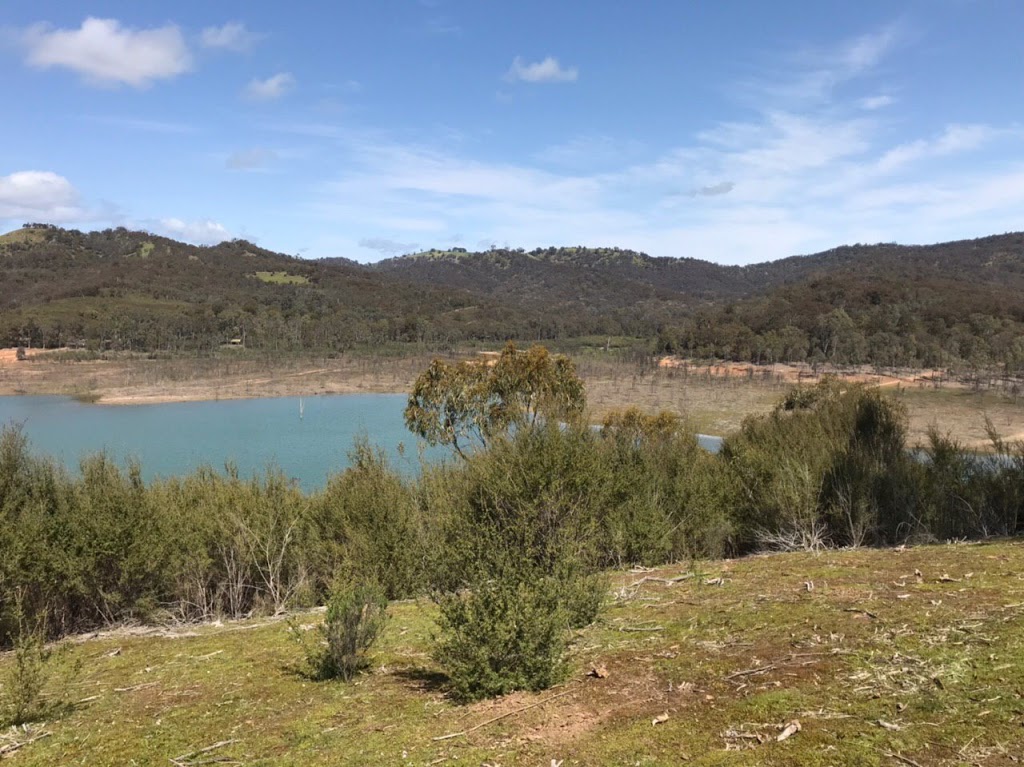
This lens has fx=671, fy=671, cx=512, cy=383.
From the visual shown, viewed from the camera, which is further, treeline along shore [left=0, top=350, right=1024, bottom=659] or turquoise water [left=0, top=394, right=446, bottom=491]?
turquoise water [left=0, top=394, right=446, bottom=491]

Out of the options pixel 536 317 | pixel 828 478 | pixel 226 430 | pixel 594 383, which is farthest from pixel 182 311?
pixel 828 478

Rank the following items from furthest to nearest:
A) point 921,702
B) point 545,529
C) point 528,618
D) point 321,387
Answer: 1. point 321,387
2. point 545,529
3. point 528,618
4. point 921,702

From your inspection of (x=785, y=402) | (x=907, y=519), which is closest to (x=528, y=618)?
(x=907, y=519)

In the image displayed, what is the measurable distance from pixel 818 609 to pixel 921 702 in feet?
9.74

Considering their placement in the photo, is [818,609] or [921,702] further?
[818,609]

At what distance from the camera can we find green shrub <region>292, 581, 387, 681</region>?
7.39m

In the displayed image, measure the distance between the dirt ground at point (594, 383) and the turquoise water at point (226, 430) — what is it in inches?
253

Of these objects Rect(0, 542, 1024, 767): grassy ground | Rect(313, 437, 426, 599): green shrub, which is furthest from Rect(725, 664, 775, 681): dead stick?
Rect(313, 437, 426, 599): green shrub

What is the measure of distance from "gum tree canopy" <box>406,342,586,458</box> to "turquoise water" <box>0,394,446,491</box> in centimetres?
799

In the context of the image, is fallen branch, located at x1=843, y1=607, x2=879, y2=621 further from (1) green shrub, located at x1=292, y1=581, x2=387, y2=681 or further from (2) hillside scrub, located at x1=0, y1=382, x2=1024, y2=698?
(1) green shrub, located at x1=292, y1=581, x2=387, y2=681

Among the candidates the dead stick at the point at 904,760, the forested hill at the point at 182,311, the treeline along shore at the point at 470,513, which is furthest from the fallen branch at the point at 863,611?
the forested hill at the point at 182,311

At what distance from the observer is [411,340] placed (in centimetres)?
14362

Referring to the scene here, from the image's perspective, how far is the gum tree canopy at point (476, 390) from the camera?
2697 centimetres

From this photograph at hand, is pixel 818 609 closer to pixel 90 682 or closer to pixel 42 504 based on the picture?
pixel 90 682
